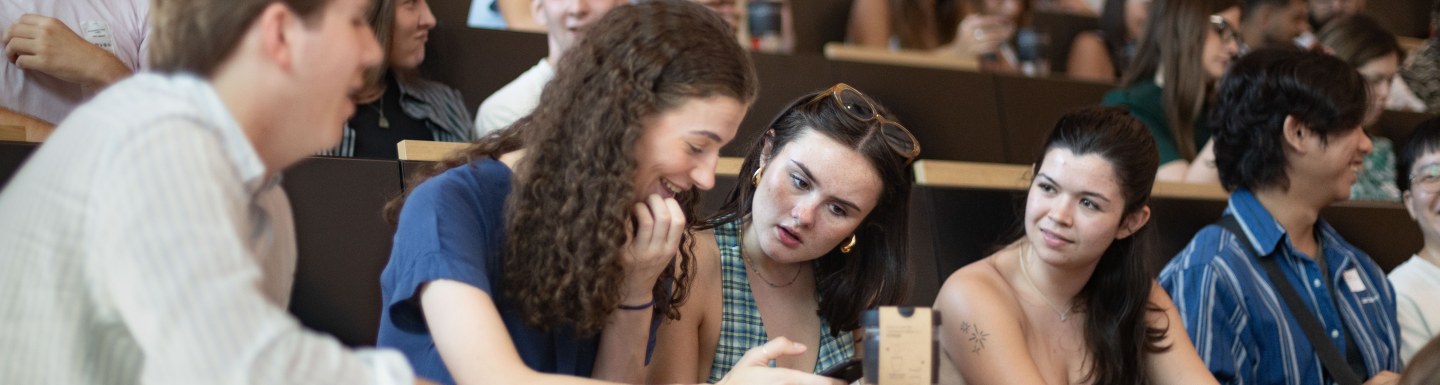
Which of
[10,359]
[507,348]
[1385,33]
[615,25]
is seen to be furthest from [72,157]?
[1385,33]

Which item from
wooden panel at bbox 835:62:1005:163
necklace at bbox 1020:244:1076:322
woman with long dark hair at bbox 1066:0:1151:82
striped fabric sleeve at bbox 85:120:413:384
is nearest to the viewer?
striped fabric sleeve at bbox 85:120:413:384

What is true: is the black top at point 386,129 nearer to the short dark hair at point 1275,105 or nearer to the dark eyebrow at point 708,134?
the dark eyebrow at point 708,134

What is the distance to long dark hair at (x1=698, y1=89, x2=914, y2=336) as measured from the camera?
1945mm

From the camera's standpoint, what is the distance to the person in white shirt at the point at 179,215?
909mm

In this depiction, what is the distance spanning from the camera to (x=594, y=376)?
1.67m

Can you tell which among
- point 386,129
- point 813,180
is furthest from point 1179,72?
point 386,129

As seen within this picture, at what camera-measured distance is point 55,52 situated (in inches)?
80.4

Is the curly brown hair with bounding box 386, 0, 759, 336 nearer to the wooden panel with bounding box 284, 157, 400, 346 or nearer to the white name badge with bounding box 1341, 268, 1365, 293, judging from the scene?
the wooden panel with bounding box 284, 157, 400, 346

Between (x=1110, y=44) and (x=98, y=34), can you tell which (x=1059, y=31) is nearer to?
(x=1110, y=44)

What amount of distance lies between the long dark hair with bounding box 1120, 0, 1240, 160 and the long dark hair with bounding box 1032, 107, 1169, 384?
1.29 metres

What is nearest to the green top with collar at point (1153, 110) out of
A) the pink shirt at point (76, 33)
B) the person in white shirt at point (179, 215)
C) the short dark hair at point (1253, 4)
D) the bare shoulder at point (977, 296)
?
the short dark hair at point (1253, 4)

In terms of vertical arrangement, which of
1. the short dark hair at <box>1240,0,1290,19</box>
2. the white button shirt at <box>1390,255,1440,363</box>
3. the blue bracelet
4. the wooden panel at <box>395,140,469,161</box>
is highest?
the wooden panel at <box>395,140,469,161</box>

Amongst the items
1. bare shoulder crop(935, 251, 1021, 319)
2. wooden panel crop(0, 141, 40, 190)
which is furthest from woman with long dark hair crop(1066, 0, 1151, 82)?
wooden panel crop(0, 141, 40, 190)

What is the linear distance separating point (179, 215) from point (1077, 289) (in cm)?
163
